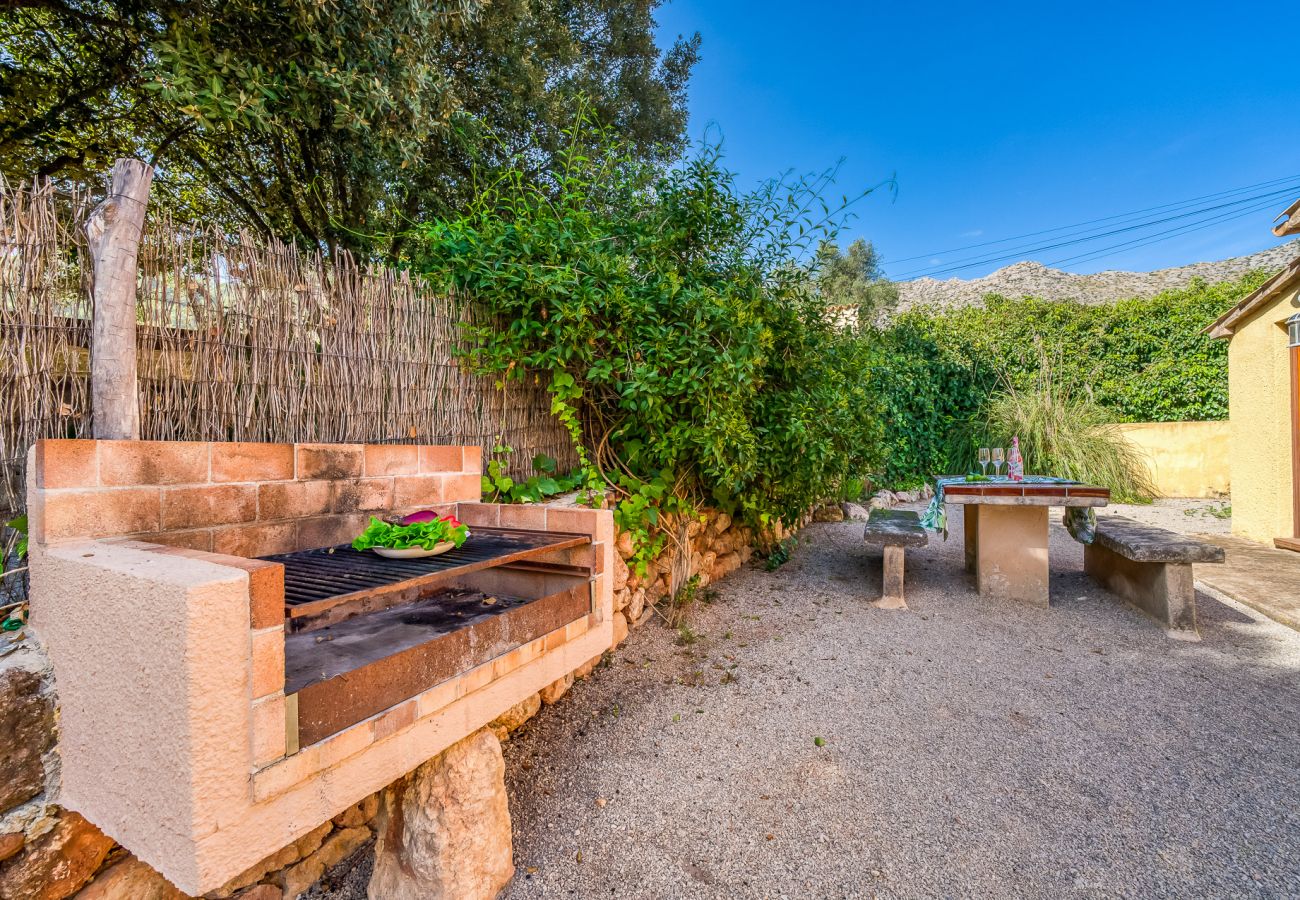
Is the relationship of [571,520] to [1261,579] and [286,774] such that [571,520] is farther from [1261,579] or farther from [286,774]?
[1261,579]

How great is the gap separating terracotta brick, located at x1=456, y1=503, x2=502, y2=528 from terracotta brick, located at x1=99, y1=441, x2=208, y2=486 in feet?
2.88

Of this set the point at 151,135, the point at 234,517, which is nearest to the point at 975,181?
the point at 151,135

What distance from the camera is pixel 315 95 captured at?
3043mm

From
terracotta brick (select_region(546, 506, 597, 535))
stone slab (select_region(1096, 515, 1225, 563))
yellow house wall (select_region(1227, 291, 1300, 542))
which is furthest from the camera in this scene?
yellow house wall (select_region(1227, 291, 1300, 542))

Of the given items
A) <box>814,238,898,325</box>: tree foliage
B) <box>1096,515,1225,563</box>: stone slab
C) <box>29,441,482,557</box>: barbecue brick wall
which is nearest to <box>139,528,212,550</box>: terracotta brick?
<box>29,441,482,557</box>: barbecue brick wall

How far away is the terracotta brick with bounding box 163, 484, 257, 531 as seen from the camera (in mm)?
1430

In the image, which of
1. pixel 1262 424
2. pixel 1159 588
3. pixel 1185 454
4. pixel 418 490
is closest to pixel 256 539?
pixel 418 490

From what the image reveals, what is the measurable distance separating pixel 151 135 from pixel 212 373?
3727 mm

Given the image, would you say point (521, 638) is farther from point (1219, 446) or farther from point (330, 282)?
point (1219, 446)

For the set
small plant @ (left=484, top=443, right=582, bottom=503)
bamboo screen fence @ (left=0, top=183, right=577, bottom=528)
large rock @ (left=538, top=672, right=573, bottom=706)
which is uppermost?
bamboo screen fence @ (left=0, top=183, right=577, bottom=528)

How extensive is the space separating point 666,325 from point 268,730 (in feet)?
6.92

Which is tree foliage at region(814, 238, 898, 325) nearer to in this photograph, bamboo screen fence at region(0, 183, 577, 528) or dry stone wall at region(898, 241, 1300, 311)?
dry stone wall at region(898, 241, 1300, 311)

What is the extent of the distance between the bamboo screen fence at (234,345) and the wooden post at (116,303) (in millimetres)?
83

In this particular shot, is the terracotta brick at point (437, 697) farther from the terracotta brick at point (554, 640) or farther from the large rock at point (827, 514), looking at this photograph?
the large rock at point (827, 514)
